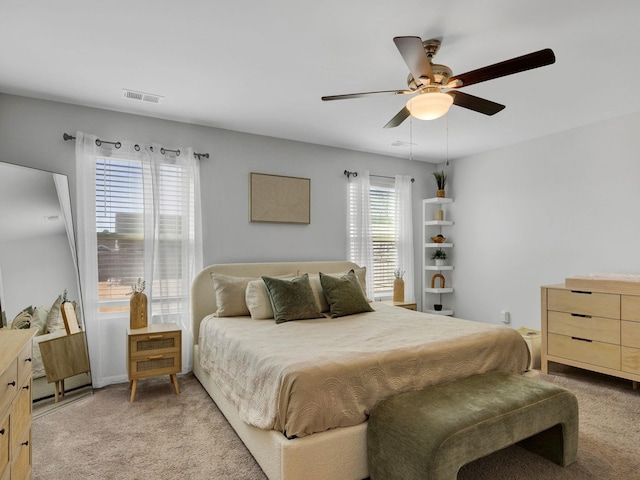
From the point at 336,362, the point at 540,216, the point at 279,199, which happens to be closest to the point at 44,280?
the point at 279,199

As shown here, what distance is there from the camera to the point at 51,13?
2.10 m

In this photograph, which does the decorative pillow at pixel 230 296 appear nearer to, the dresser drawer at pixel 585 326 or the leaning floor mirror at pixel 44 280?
the leaning floor mirror at pixel 44 280

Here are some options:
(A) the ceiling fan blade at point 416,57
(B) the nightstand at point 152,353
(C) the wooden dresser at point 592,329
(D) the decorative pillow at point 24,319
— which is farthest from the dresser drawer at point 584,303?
(D) the decorative pillow at point 24,319

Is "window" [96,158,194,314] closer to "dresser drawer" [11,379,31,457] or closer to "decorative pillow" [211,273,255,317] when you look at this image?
"decorative pillow" [211,273,255,317]

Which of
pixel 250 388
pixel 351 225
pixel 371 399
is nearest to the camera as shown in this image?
pixel 371 399

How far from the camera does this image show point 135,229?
364 cm

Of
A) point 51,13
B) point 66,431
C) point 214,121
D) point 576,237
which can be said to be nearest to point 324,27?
point 51,13

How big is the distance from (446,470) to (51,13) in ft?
9.97

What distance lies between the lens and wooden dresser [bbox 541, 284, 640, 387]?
3.19m

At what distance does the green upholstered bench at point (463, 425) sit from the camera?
1683 mm

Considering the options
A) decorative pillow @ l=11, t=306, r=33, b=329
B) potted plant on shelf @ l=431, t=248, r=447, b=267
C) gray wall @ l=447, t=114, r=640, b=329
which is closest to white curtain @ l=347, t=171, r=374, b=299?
potted plant on shelf @ l=431, t=248, r=447, b=267

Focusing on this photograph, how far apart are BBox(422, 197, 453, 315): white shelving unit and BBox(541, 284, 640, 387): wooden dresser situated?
164cm

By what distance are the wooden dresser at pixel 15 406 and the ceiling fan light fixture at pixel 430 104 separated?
7.67 feet

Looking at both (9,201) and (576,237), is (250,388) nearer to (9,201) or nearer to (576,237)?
(9,201)
